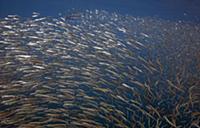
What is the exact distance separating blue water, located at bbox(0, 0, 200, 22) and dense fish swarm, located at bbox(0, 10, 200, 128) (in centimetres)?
2497

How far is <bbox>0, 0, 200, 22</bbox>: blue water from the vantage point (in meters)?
34.4

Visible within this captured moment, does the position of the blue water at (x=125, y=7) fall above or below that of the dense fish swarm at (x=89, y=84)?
below

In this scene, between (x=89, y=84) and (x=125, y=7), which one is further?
(x=125, y=7)

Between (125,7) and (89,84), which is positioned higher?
(89,84)

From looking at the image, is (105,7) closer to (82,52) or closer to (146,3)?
(146,3)

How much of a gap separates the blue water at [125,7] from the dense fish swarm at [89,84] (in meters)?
25.0

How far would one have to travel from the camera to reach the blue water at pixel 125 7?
3438 cm

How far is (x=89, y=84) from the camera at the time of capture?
7004 mm

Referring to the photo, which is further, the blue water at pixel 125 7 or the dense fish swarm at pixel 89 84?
the blue water at pixel 125 7

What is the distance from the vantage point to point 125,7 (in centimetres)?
3781

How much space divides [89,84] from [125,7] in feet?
104

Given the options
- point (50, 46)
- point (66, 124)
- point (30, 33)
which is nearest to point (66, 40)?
point (50, 46)

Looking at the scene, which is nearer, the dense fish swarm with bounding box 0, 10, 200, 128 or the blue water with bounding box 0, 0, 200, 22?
the dense fish swarm with bounding box 0, 10, 200, 128

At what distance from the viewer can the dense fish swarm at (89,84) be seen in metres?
5.91
